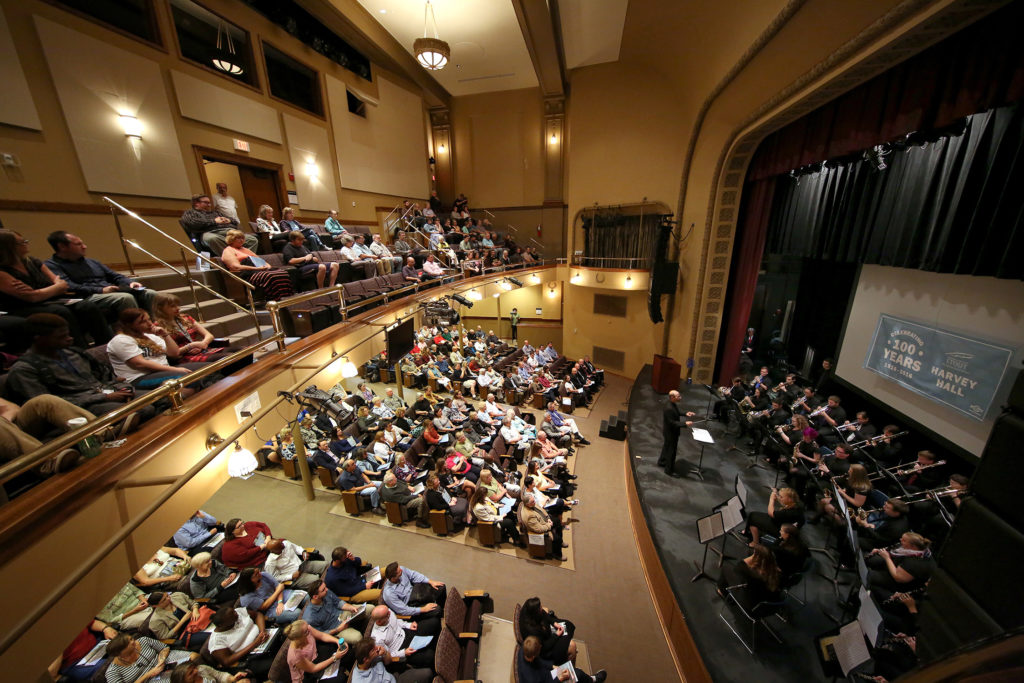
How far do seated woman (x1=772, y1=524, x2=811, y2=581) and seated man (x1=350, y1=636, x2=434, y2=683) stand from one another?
11.0 feet

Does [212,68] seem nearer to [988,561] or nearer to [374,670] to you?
[374,670]

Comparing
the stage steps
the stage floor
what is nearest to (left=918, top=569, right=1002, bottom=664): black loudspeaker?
the stage floor

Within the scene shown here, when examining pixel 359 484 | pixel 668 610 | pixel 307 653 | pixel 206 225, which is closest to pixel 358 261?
pixel 206 225

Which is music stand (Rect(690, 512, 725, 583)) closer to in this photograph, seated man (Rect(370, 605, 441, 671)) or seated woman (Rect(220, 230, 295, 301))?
seated man (Rect(370, 605, 441, 671))

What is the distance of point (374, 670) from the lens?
130 inches

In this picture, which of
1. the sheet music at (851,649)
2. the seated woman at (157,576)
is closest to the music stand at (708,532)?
the sheet music at (851,649)

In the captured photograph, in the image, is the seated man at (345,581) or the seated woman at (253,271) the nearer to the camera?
the seated man at (345,581)

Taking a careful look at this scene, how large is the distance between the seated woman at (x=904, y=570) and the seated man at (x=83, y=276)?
722 centimetres

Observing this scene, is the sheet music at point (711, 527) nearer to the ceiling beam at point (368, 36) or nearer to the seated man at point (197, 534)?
the seated man at point (197, 534)

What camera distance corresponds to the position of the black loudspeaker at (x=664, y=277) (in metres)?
9.11

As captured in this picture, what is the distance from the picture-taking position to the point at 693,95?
8547 millimetres

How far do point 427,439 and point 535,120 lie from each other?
38.4ft

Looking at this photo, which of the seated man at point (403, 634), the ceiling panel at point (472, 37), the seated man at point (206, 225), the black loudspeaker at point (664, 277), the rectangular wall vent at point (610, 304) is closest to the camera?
the seated man at point (403, 634)

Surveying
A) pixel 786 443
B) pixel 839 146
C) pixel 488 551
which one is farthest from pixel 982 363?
pixel 488 551
